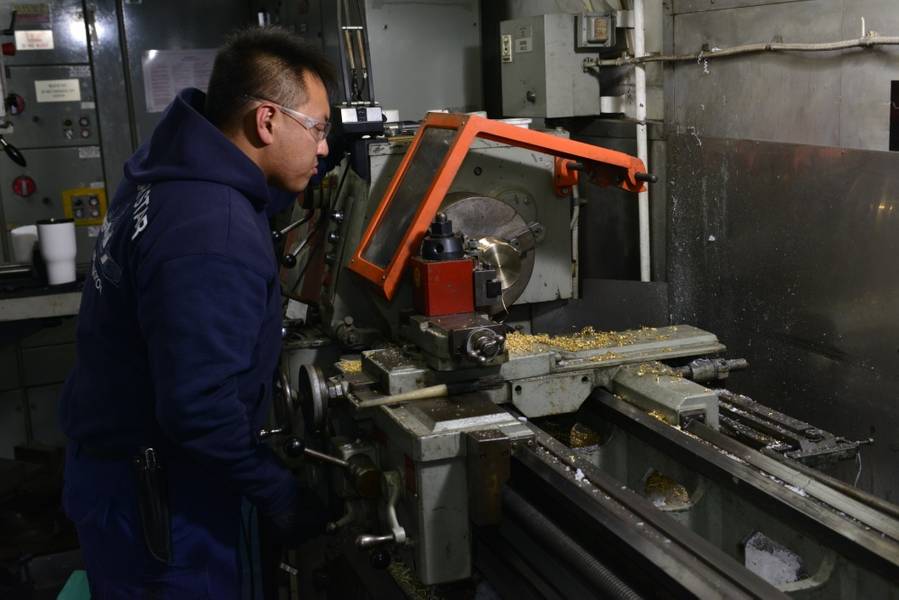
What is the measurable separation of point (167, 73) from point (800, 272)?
2.53m

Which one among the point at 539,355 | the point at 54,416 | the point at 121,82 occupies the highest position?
the point at 121,82

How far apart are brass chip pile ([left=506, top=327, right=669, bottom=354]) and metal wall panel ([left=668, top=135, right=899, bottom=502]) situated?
1.11ft

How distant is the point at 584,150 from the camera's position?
71.3 inches

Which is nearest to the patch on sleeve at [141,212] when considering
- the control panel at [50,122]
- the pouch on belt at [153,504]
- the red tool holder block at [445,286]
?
the pouch on belt at [153,504]

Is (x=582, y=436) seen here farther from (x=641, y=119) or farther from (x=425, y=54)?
(x=425, y=54)

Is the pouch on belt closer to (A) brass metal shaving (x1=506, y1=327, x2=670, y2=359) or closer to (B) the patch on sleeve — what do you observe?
(B) the patch on sleeve

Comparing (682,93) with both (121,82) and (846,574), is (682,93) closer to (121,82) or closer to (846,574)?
(846,574)

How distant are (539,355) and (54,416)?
2.48 m

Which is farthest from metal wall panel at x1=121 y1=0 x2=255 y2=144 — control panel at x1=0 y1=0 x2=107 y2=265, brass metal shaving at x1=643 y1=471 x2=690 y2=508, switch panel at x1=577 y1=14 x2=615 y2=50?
brass metal shaving at x1=643 y1=471 x2=690 y2=508

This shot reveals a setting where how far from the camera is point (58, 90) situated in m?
3.37

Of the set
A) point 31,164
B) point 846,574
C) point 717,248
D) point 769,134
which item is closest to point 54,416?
point 31,164

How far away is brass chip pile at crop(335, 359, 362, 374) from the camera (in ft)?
5.57

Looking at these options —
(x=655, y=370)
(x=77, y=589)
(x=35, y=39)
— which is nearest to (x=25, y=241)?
(x=35, y=39)

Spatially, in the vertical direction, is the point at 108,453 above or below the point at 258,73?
below
